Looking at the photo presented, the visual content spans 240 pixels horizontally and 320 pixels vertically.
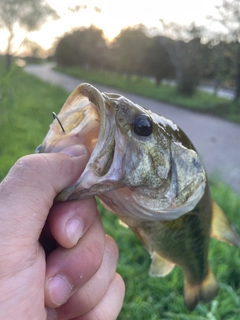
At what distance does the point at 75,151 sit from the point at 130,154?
0.24m

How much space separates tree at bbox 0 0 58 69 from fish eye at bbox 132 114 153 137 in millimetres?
23505

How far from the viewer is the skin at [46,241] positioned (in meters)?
1.17

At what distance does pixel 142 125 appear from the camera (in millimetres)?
1290

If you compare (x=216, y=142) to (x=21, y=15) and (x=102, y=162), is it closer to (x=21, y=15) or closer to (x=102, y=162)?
(x=102, y=162)

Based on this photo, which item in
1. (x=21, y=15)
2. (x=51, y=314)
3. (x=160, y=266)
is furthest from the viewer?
(x=21, y=15)

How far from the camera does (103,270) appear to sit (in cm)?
162

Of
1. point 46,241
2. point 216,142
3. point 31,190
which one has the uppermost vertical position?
point 31,190

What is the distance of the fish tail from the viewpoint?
2271mm

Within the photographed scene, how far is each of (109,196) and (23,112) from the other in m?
8.90

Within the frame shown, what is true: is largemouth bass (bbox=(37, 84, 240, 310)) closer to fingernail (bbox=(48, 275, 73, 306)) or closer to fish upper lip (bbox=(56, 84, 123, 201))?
fish upper lip (bbox=(56, 84, 123, 201))

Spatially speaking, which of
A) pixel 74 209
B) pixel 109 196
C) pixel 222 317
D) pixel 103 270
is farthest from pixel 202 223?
pixel 222 317

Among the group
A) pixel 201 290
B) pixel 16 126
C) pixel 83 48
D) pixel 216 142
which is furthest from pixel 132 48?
pixel 201 290

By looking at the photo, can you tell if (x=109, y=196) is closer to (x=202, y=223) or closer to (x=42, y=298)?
(x=42, y=298)

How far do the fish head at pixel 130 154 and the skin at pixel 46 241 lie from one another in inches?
2.9
